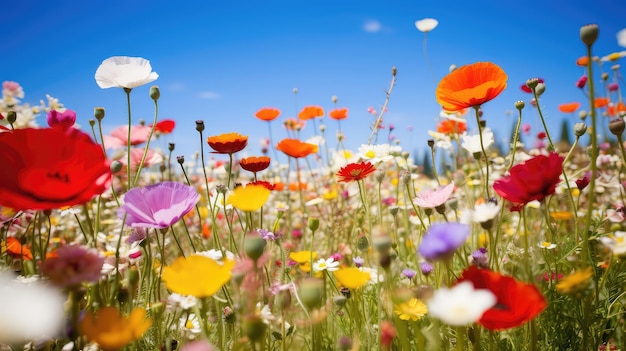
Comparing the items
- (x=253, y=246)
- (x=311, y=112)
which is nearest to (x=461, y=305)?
(x=253, y=246)

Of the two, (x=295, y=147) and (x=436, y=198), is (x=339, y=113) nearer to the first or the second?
(x=295, y=147)

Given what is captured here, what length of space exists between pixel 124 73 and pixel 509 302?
0.90 m

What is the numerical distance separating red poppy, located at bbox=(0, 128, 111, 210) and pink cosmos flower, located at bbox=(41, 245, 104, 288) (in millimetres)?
85

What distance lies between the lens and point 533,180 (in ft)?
2.17

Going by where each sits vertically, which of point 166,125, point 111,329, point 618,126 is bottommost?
point 111,329

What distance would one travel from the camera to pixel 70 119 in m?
0.95

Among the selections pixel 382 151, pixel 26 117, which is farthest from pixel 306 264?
pixel 26 117

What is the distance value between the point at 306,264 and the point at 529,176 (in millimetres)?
616

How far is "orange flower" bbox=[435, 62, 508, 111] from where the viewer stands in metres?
0.86

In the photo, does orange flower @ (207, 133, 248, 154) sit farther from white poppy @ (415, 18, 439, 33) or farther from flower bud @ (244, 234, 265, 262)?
white poppy @ (415, 18, 439, 33)

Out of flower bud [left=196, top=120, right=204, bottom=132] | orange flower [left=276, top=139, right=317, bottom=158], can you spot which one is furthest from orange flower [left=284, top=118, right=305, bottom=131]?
flower bud [left=196, top=120, right=204, bottom=132]

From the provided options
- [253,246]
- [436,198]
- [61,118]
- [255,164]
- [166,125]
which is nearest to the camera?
[253,246]

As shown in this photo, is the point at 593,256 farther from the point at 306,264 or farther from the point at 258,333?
the point at 258,333

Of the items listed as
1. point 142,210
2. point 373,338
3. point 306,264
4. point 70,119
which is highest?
point 70,119
